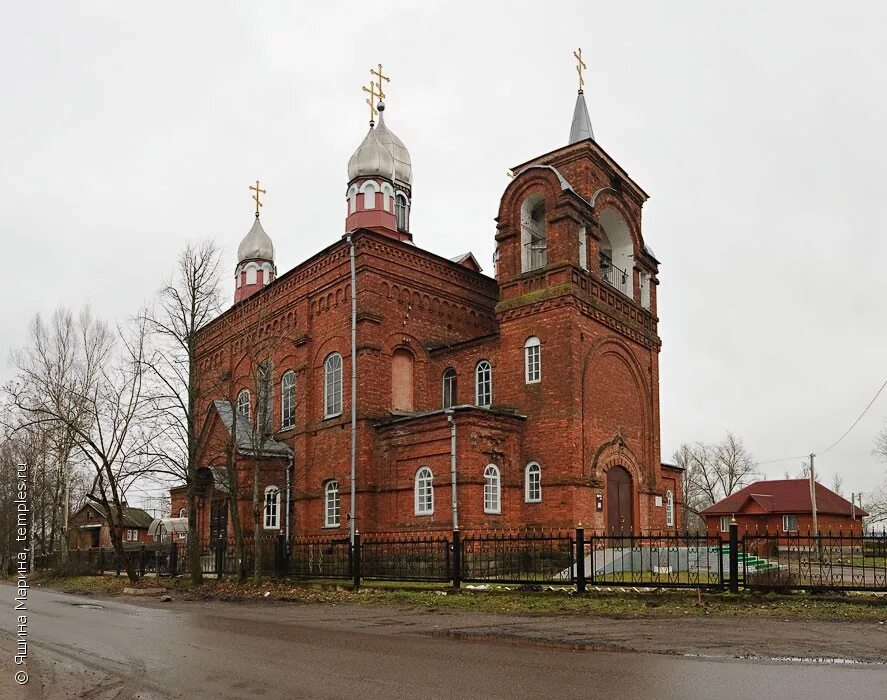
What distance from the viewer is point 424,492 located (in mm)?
22375

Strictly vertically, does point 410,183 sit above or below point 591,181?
above

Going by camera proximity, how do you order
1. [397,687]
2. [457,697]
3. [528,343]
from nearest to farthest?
[457,697], [397,687], [528,343]

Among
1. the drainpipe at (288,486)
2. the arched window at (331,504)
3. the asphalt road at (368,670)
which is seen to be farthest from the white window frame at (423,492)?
the asphalt road at (368,670)

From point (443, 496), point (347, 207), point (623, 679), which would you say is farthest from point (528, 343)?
point (623, 679)

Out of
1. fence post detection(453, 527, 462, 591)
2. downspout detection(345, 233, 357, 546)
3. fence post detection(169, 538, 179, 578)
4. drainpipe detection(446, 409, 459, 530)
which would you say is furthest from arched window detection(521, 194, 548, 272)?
fence post detection(169, 538, 179, 578)

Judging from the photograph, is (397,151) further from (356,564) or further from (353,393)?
(356,564)

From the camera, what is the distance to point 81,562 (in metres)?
28.7

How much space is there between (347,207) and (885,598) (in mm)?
21910

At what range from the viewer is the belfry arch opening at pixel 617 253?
26.1 metres

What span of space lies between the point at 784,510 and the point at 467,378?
2890 centimetres

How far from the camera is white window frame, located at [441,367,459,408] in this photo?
83.6 feet

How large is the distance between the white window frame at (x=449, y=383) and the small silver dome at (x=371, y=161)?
26.6 ft

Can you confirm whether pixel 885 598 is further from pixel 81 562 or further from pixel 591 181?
pixel 81 562

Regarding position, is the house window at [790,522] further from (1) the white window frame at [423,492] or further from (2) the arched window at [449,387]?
(1) the white window frame at [423,492]
